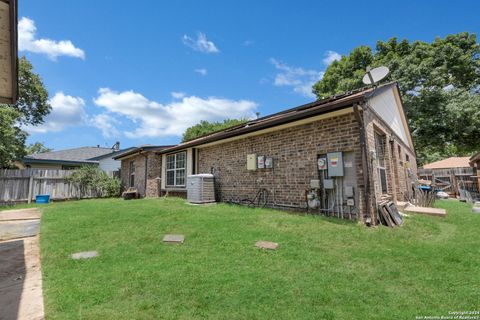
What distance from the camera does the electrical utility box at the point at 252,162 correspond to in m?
8.08

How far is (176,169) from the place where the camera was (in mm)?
12438

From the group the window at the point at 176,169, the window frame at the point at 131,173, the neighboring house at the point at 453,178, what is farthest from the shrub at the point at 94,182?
the neighboring house at the point at 453,178

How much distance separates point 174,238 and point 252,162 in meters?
4.20

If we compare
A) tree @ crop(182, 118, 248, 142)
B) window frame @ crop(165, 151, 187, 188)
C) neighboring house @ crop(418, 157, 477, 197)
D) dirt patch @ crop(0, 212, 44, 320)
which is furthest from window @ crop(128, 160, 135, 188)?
neighboring house @ crop(418, 157, 477, 197)

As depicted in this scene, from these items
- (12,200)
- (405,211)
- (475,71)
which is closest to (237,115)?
(475,71)

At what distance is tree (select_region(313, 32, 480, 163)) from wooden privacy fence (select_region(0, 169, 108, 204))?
20.4 metres

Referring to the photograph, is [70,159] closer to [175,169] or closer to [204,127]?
[175,169]

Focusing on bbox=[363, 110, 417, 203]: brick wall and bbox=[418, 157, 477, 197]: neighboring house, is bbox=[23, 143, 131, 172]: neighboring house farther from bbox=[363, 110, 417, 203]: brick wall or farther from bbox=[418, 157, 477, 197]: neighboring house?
bbox=[418, 157, 477, 197]: neighboring house

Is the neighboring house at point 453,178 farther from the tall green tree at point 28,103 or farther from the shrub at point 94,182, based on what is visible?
the tall green tree at point 28,103

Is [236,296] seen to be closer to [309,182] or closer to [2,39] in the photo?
[2,39]

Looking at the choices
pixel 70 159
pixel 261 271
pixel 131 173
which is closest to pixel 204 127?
pixel 70 159

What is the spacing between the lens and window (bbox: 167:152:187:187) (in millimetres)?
11938

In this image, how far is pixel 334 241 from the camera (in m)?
4.33

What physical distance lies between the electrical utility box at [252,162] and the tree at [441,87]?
14769 millimetres
